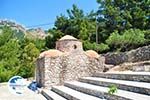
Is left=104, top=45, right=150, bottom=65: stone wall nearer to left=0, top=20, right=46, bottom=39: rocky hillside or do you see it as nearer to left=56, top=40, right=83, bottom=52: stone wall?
left=56, top=40, right=83, bottom=52: stone wall

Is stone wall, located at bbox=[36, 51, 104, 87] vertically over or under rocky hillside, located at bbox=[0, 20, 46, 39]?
under

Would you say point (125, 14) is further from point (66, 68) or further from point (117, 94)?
point (117, 94)

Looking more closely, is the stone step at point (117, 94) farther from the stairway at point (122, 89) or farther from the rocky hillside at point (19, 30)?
the rocky hillside at point (19, 30)

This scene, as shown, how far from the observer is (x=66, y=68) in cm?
1452

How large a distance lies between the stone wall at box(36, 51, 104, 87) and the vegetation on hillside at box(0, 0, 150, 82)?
8.09m

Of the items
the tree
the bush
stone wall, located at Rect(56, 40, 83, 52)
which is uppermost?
the tree

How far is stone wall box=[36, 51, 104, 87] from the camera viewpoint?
47.1 ft

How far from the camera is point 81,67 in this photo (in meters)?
14.6

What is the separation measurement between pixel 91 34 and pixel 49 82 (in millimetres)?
15620

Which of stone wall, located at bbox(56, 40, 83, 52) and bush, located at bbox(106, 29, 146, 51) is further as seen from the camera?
bush, located at bbox(106, 29, 146, 51)

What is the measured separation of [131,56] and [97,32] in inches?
470

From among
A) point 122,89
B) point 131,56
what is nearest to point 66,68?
point 131,56

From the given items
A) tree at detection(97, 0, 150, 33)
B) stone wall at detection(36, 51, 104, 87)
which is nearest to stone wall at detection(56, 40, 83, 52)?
stone wall at detection(36, 51, 104, 87)

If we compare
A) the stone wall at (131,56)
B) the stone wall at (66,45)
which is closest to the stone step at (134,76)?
the stone wall at (131,56)
